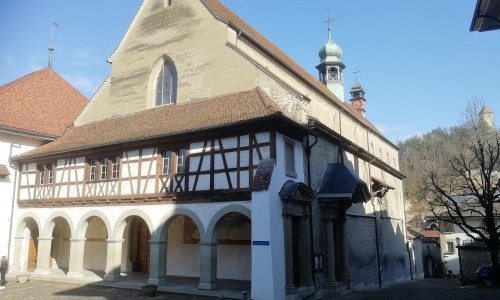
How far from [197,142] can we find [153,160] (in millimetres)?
2306

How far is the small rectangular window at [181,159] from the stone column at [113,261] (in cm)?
427

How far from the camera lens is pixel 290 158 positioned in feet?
51.3

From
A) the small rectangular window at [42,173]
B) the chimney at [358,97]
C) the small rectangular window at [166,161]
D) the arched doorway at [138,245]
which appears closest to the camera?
Result: the small rectangular window at [166,161]

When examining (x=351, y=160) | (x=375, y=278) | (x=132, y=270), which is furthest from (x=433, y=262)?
(x=132, y=270)

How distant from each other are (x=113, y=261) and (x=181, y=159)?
17.2 feet

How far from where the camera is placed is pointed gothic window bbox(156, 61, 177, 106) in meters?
19.8

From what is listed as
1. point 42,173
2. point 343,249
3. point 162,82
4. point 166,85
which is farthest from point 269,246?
point 42,173

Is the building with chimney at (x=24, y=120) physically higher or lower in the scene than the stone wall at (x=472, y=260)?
higher

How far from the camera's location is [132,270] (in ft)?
66.2

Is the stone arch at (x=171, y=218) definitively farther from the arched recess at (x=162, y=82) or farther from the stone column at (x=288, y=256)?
the arched recess at (x=162, y=82)

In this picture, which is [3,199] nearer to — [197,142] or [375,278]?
[197,142]

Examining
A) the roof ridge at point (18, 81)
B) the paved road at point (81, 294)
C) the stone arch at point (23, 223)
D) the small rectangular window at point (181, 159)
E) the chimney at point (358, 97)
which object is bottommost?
the paved road at point (81, 294)

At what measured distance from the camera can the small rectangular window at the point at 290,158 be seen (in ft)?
50.2

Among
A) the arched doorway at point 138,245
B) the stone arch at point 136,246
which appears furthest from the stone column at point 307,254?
the arched doorway at point 138,245
